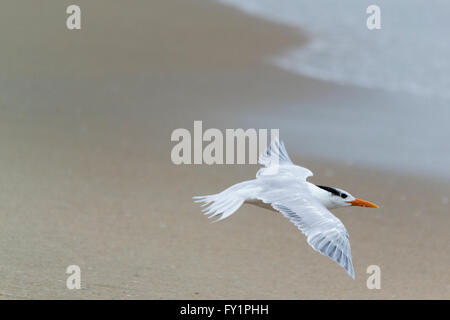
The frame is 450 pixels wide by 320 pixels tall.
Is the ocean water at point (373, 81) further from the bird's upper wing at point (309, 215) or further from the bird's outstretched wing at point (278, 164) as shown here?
the bird's upper wing at point (309, 215)

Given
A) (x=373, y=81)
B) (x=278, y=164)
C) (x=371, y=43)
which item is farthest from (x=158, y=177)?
(x=371, y=43)

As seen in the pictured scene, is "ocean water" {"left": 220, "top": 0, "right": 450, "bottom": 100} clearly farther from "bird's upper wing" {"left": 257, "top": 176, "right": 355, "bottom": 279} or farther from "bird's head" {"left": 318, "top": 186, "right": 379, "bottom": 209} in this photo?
"bird's upper wing" {"left": 257, "top": 176, "right": 355, "bottom": 279}

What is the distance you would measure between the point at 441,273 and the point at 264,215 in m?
1.41

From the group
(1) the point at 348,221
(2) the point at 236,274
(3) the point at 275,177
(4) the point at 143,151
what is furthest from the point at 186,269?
(4) the point at 143,151

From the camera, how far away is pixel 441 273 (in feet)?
17.5

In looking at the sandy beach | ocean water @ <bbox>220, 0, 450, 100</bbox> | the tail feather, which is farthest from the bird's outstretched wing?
ocean water @ <bbox>220, 0, 450, 100</bbox>

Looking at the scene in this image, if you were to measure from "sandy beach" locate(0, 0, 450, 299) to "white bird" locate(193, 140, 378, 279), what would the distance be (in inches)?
24.2

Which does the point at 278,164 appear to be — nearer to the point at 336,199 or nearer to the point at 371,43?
the point at 336,199

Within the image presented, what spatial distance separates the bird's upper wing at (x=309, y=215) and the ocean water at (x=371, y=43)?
5153 millimetres

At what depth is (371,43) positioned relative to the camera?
11258 millimetres

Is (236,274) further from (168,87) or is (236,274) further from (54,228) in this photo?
(168,87)

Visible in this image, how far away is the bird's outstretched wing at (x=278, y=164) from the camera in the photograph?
5.06 metres

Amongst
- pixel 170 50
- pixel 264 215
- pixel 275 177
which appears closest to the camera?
pixel 275 177

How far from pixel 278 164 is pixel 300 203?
3.71 feet
